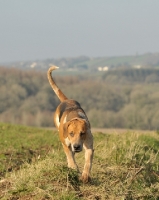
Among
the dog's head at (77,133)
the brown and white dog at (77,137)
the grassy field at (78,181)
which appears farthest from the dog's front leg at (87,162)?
the dog's head at (77,133)

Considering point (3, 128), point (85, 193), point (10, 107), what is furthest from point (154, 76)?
point (85, 193)

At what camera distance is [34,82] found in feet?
282

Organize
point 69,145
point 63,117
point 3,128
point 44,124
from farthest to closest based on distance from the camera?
1. point 44,124
2. point 3,128
3. point 63,117
4. point 69,145

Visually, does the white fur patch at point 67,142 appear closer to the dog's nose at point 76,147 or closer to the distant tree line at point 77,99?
the dog's nose at point 76,147

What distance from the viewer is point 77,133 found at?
24.5ft

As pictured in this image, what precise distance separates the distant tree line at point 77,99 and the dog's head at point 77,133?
55.5 metres

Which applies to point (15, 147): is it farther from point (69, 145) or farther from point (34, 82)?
point (34, 82)

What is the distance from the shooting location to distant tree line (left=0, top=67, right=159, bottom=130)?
71.1m

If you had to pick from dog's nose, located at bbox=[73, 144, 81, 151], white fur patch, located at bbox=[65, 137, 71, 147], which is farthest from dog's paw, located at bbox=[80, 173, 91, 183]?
white fur patch, located at bbox=[65, 137, 71, 147]

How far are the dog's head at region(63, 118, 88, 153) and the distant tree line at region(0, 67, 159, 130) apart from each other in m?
55.5

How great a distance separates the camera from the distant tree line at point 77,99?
2798 inches

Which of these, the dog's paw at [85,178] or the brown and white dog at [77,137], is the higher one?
the brown and white dog at [77,137]

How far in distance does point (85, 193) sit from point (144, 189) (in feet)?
3.02

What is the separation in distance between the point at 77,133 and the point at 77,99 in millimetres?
78604
